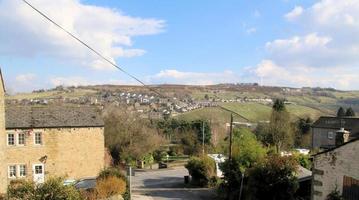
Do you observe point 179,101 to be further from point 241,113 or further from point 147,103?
point 241,113

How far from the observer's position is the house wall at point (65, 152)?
36.9 m

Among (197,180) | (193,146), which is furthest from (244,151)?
(193,146)

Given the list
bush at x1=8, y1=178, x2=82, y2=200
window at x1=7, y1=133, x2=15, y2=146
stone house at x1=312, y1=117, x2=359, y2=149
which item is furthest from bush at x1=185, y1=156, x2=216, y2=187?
stone house at x1=312, y1=117, x2=359, y2=149

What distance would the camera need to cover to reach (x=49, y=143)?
3791 cm

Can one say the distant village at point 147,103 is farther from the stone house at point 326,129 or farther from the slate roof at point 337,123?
the slate roof at point 337,123

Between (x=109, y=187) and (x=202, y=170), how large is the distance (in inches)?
569

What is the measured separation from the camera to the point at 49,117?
38.7 m

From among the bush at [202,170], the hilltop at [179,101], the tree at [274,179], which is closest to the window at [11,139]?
the bush at [202,170]

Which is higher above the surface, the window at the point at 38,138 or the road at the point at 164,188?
the window at the point at 38,138

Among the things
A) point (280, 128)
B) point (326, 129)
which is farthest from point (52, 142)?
point (326, 129)

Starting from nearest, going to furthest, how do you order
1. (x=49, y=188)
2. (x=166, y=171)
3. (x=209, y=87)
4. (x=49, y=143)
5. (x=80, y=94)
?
(x=49, y=188)
(x=49, y=143)
(x=166, y=171)
(x=80, y=94)
(x=209, y=87)

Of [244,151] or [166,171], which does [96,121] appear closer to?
[166,171]

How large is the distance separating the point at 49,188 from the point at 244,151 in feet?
59.5

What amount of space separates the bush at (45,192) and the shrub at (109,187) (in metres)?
8.32
